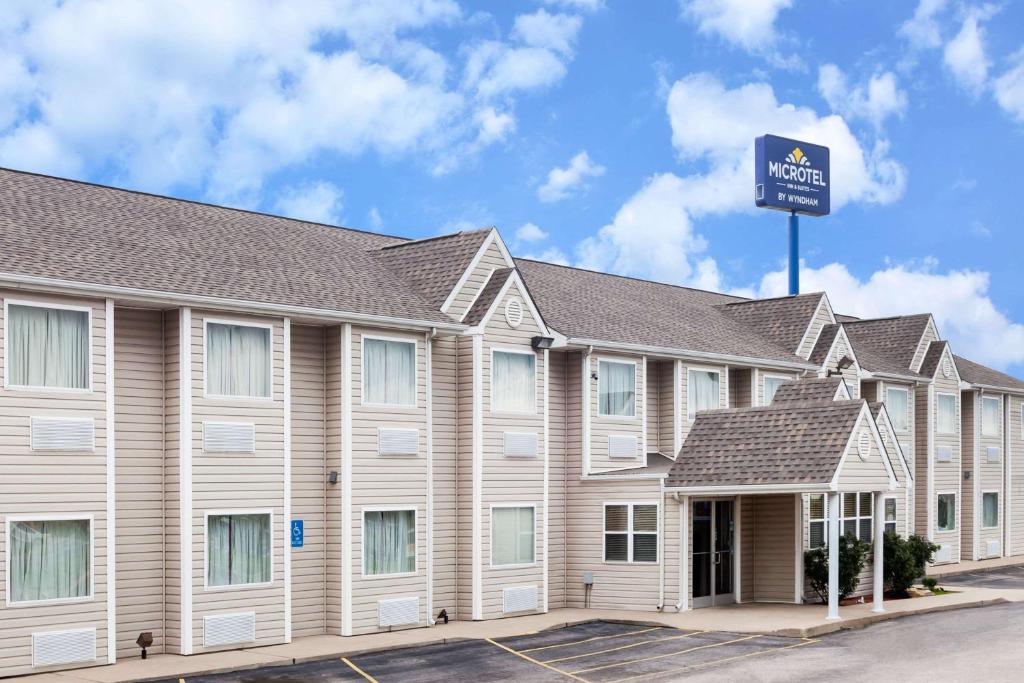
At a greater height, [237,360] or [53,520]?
[237,360]

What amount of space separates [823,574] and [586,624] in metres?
6.08

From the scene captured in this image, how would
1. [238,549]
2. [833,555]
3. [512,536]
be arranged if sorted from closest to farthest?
[238,549] → [833,555] → [512,536]

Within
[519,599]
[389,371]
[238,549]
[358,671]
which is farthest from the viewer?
[519,599]

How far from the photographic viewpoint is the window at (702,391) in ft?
99.7

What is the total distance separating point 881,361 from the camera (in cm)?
3938

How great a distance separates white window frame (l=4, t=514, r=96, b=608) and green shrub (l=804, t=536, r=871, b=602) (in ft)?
51.7

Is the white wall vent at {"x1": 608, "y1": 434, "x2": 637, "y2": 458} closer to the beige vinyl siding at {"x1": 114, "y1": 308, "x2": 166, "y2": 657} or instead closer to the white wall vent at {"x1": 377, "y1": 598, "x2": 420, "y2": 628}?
the white wall vent at {"x1": 377, "y1": 598, "x2": 420, "y2": 628}

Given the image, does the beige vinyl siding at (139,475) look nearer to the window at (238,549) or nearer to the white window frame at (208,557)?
the white window frame at (208,557)

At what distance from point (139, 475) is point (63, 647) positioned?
2959 millimetres

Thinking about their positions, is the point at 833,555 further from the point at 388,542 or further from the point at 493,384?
the point at 388,542

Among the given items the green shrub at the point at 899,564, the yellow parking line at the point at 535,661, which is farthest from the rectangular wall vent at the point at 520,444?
the green shrub at the point at 899,564

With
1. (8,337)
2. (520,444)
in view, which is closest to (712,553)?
(520,444)

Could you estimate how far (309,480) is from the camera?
906 inches

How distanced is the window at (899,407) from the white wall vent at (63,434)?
85.2 ft
